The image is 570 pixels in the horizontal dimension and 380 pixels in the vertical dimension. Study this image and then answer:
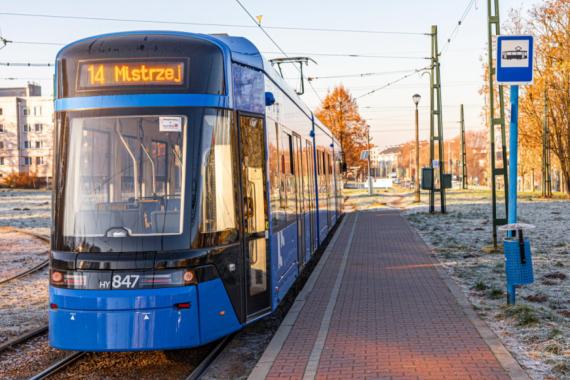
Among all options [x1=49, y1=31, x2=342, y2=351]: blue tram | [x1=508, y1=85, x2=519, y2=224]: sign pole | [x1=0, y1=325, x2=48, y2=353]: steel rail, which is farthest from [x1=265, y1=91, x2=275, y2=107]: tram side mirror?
[x1=0, y1=325, x2=48, y2=353]: steel rail

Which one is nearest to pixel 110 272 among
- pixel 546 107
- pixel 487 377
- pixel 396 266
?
pixel 487 377

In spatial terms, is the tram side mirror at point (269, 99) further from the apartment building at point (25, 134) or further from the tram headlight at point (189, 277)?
the apartment building at point (25, 134)

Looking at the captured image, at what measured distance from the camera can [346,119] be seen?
210 ft

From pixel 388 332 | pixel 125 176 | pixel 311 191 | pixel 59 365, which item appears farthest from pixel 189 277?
pixel 311 191

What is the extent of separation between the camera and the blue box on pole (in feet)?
29.5

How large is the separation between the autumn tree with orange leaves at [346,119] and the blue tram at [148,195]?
2232 inches

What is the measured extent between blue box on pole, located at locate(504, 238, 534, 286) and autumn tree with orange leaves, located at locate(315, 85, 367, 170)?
5462 cm

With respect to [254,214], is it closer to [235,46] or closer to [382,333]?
[235,46]

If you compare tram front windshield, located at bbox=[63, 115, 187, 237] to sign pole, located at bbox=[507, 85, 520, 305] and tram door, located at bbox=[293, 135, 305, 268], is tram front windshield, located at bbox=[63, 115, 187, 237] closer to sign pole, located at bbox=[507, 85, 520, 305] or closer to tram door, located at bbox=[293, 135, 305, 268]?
tram door, located at bbox=[293, 135, 305, 268]

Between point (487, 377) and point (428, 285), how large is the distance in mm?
5419

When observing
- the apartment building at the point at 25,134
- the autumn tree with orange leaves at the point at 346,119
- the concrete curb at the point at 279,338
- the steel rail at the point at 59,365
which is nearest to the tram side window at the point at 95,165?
the steel rail at the point at 59,365

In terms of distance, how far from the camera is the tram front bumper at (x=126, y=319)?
21.1 ft

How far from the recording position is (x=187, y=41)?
7113 mm

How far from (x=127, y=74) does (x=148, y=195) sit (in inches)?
48.7
